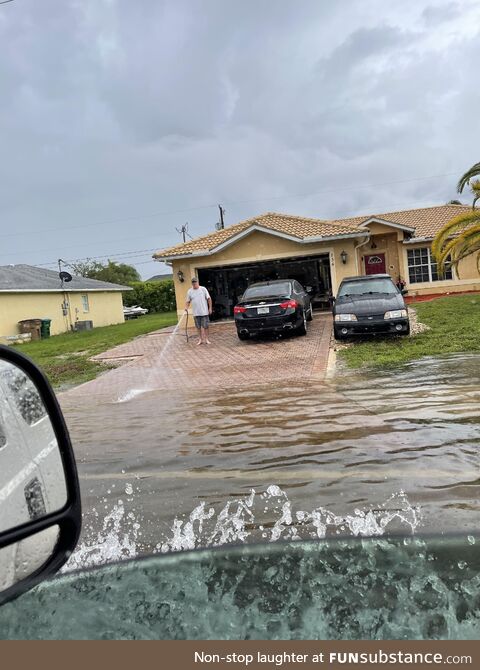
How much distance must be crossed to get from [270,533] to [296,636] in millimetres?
1041

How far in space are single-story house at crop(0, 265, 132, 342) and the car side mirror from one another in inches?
1030

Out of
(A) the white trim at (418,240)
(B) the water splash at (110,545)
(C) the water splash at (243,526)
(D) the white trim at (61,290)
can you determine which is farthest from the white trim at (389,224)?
(B) the water splash at (110,545)

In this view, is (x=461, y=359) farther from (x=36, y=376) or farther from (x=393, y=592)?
(x=36, y=376)

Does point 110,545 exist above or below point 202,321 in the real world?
below

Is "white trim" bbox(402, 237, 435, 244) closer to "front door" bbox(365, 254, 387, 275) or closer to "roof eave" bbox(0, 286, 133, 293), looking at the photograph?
"front door" bbox(365, 254, 387, 275)

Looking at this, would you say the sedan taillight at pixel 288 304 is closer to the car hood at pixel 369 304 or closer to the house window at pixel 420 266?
the car hood at pixel 369 304

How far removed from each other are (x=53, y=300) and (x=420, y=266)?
2052cm

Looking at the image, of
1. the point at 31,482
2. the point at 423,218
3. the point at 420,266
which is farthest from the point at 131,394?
the point at 423,218

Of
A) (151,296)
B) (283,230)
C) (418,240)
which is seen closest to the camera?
(283,230)

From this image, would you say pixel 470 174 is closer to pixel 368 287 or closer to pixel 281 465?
pixel 368 287

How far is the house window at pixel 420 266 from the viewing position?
24.6m

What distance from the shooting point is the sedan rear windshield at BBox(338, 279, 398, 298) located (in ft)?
44.3

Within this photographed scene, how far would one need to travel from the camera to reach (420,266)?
81.2 feet

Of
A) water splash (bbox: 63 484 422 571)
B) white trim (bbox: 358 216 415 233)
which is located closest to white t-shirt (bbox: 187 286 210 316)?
water splash (bbox: 63 484 422 571)
